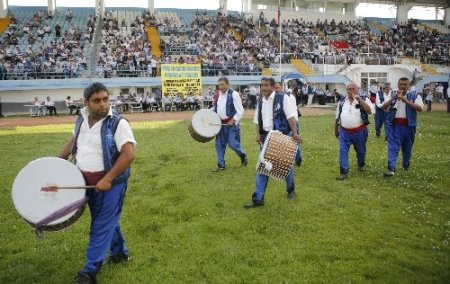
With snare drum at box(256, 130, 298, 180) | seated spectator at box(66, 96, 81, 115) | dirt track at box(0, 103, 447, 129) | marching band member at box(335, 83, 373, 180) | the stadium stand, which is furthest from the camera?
the stadium stand

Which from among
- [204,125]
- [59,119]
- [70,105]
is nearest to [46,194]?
[204,125]

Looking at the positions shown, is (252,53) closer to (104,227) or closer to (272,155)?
(272,155)

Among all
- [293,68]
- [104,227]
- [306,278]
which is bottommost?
[306,278]

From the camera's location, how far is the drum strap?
3.82 meters

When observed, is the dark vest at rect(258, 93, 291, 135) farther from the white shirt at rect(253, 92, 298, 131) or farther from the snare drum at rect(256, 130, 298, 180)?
the snare drum at rect(256, 130, 298, 180)

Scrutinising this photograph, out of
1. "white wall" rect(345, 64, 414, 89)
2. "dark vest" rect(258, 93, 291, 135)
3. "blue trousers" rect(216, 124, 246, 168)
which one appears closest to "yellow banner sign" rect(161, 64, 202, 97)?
"white wall" rect(345, 64, 414, 89)

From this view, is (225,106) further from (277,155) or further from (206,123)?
(277,155)

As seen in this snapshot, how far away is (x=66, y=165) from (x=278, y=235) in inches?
116

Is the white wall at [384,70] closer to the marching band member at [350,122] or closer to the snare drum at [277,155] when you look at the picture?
the marching band member at [350,122]

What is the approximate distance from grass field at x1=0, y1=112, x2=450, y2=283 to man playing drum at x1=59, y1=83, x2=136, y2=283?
526 mm

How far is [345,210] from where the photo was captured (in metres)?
6.35

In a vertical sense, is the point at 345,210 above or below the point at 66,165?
below

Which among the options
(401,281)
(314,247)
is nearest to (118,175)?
(314,247)

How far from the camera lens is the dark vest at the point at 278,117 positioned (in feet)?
21.4
